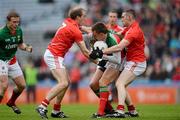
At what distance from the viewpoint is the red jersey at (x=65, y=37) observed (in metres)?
15.7

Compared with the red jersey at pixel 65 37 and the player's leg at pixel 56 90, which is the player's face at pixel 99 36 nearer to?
the red jersey at pixel 65 37

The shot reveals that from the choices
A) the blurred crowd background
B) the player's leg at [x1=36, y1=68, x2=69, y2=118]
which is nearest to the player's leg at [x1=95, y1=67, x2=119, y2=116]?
the player's leg at [x1=36, y1=68, x2=69, y2=118]

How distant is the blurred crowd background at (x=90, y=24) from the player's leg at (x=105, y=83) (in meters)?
12.3

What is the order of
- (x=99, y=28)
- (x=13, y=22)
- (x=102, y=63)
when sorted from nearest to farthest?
(x=99, y=28)
(x=102, y=63)
(x=13, y=22)

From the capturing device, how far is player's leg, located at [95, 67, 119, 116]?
15.6 metres

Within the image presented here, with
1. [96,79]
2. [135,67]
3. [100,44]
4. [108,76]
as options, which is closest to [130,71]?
[135,67]

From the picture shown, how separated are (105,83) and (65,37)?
4.75 ft

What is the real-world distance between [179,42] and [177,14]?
5.40ft

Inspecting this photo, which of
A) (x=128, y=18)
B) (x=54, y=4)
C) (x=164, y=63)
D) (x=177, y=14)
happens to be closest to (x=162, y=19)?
(x=177, y=14)

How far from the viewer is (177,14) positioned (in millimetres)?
30812

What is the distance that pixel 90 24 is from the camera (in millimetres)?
31781

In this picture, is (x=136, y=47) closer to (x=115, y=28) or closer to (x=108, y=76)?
(x=108, y=76)

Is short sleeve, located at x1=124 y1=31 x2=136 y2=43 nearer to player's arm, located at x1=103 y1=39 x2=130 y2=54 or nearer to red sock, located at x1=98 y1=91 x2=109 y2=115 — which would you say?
player's arm, located at x1=103 y1=39 x2=130 y2=54

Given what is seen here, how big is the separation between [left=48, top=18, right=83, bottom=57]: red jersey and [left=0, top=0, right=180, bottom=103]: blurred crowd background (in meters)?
12.4
